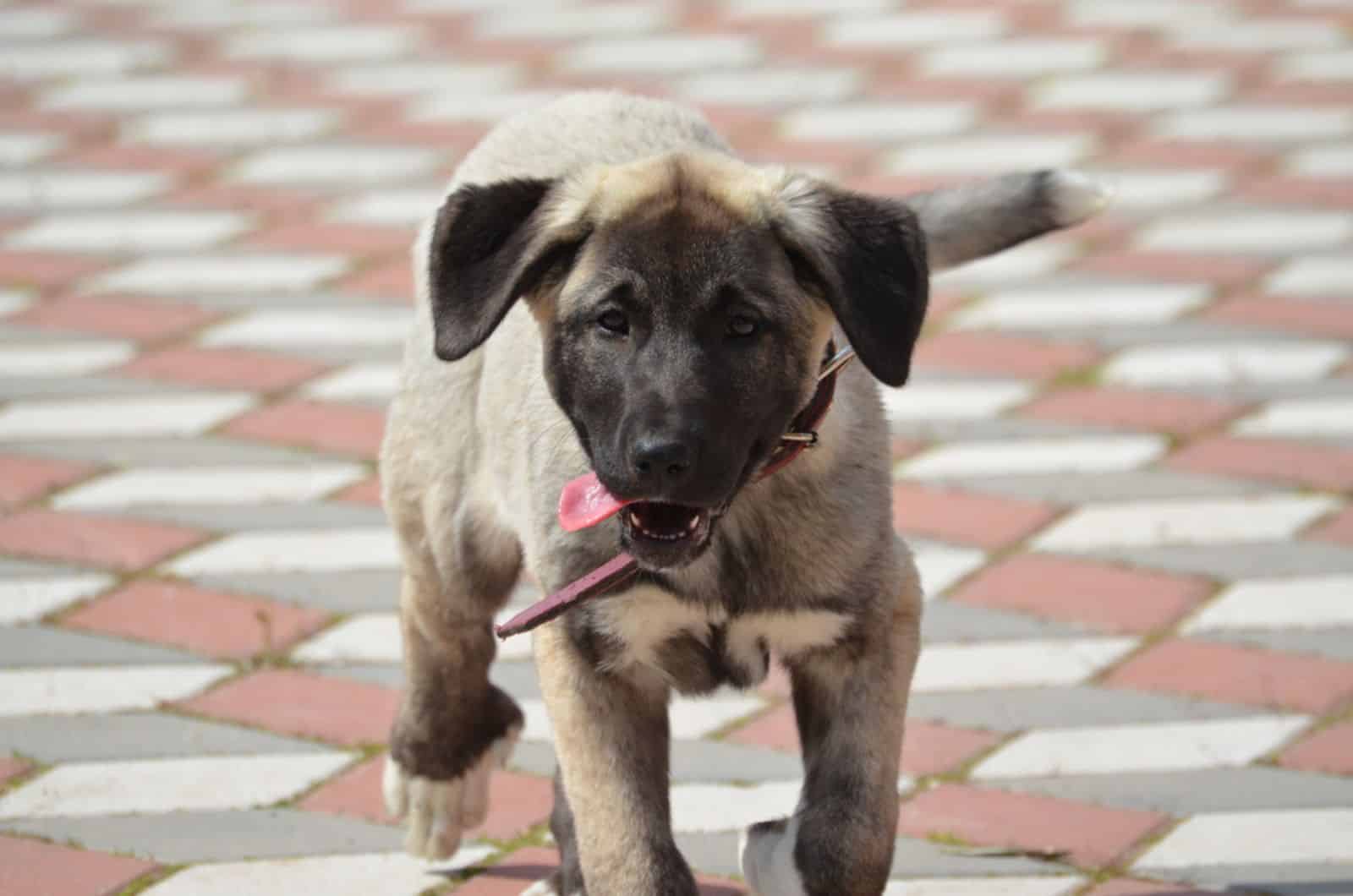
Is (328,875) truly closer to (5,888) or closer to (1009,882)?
(5,888)

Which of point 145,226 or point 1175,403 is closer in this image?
point 1175,403

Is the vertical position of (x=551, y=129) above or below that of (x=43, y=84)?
above

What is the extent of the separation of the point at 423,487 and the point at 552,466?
2.34ft

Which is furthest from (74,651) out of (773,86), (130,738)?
(773,86)

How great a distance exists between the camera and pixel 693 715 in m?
5.61

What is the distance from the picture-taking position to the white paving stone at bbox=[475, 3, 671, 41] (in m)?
11.9

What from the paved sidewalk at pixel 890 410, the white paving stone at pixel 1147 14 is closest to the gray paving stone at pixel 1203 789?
the paved sidewalk at pixel 890 410

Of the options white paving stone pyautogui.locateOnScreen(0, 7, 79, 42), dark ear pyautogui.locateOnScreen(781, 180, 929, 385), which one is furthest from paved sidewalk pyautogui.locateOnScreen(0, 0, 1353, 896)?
dark ear pyautogui.locateOnScreen(781, 180, 929, 385)

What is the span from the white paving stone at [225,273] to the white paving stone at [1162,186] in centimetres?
276

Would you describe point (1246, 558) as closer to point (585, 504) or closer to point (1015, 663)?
point (1015, 663)

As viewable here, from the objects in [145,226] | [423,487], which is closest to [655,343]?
[423,487]

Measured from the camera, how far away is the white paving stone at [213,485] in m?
6.85

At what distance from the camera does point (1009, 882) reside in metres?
4.68

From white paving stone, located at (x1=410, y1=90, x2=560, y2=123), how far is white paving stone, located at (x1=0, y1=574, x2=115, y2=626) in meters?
4.44
